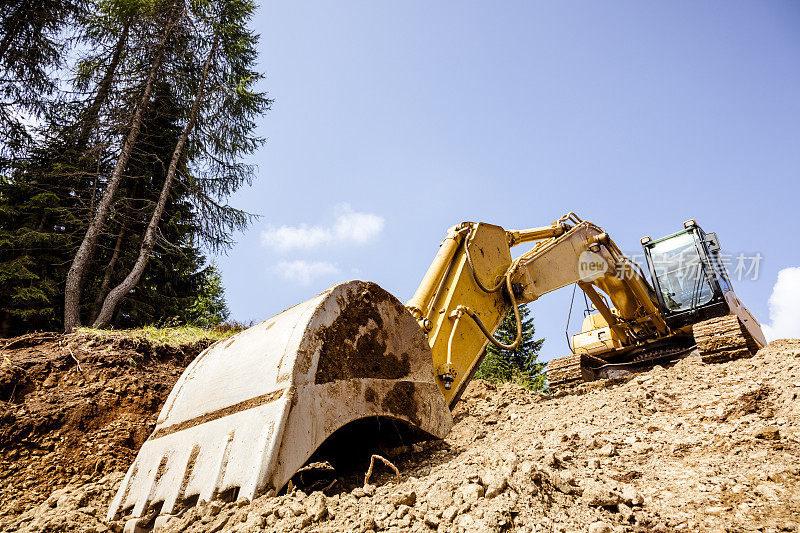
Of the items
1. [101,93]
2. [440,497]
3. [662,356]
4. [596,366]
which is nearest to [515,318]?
[440,497]

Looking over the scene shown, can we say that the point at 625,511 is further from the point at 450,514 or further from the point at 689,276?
the point at 689,276

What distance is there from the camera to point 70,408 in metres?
4.68

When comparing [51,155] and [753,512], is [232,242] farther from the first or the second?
[753,512]

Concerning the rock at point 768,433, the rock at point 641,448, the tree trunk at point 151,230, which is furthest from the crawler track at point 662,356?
the tree trunk at point 151,230

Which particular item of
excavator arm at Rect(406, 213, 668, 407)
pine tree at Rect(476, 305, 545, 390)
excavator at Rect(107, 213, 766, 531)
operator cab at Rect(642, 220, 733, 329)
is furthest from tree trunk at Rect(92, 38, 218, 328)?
pine tree at Rect(476, 305, 545, 390)

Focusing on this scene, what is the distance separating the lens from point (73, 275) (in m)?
10.1

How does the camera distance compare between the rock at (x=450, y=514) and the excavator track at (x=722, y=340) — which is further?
the excavator track at (x=722, y=340)

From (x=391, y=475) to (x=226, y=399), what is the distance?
3.83ft

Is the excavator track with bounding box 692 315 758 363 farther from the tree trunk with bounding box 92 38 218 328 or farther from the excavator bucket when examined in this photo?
the tree trunk with bounding box 92 38 218 328

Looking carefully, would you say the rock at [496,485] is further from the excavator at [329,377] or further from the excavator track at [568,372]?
the excavator track at [568,372]

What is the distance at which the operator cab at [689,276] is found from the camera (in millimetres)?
7059

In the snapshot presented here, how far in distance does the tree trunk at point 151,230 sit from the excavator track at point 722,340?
32.3 feet

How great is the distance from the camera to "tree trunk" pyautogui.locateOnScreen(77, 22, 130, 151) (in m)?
12.4

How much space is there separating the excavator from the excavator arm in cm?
1
